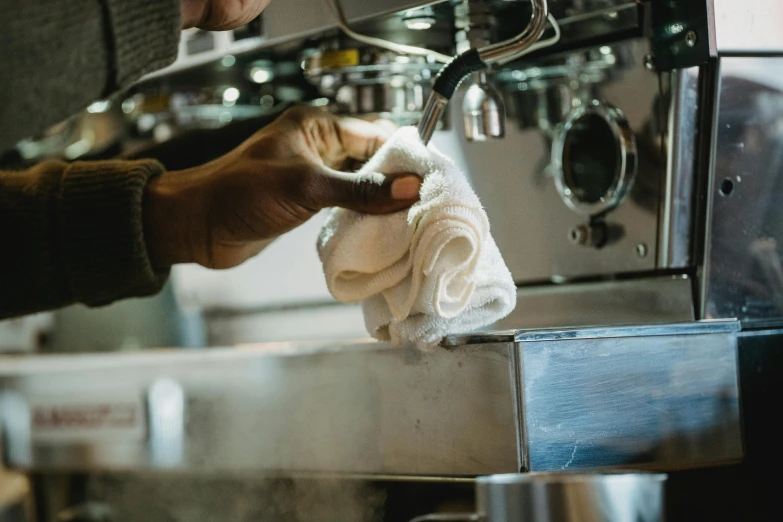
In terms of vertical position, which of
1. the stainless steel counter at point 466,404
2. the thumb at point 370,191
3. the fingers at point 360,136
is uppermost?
the fingers at point 360,136

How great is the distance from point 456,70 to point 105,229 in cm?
35

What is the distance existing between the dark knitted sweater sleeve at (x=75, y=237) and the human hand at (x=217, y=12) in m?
0.21

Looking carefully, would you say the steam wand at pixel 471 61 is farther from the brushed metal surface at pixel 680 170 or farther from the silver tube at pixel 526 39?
the brushed metal surface at pixel 680 170

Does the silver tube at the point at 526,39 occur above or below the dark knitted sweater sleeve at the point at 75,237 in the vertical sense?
above

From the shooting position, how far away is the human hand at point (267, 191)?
77 cm

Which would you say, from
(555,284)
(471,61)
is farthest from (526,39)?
(555,284)

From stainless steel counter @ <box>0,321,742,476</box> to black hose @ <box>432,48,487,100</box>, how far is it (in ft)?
0.74

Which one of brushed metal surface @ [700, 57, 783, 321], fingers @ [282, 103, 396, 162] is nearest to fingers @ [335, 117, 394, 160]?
fingers @ [282, 103, 396, 162]

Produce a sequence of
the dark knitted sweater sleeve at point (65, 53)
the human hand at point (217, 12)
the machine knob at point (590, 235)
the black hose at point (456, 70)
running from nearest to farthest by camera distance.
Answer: the dark knitted sweater sleeve at point (65, 53)
the human hand at point (217, 12)
the black hose at point (456, 70)
the machine knob at point (590, 235)

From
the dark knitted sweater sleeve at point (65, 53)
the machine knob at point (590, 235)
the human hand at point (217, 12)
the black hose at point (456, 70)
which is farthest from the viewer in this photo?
the machine knob at point (590, 235)

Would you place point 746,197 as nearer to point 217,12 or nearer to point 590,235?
point 590,235

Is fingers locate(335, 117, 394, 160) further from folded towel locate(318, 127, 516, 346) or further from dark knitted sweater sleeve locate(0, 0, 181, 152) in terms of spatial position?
dark knitted sweater sleeve locate(0, 0, 181, 152)

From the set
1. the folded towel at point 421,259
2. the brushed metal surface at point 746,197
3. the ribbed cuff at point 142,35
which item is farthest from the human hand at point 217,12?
the brushed metal surface at point 746,197

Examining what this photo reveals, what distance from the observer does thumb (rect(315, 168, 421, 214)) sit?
76 centimetres
